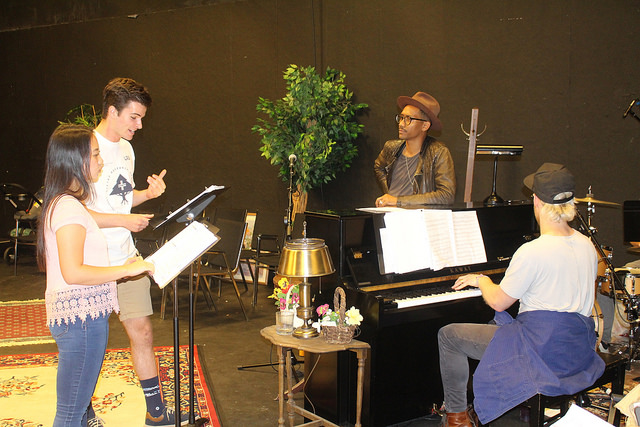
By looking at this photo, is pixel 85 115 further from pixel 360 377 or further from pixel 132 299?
pixel 360 377

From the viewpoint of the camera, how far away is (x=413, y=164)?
427 cm

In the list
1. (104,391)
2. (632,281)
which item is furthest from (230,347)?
(632,281)

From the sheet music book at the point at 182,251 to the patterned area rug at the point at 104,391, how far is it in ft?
4.43

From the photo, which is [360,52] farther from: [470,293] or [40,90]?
[40,90]

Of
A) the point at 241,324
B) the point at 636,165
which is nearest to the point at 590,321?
the point at 636,165

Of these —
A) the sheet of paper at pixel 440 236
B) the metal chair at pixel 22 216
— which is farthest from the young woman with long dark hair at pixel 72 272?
the metal chair at pixel 22 216

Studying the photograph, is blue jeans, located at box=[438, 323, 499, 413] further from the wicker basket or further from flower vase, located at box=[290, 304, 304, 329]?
flower vase, located at box=[290, 304, 304, 329]

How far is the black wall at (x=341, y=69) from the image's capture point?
527 centimetres

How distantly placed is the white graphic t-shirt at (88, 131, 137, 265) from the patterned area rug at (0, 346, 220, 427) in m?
1.13

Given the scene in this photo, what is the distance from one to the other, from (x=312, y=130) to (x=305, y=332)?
141 inches

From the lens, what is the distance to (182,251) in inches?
99.0

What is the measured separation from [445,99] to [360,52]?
1315mm

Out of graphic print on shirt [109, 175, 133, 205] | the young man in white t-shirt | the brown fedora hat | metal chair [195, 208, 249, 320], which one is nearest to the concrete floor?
metal chair [195, 208, 249, 320]

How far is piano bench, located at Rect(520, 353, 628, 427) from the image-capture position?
270cm
